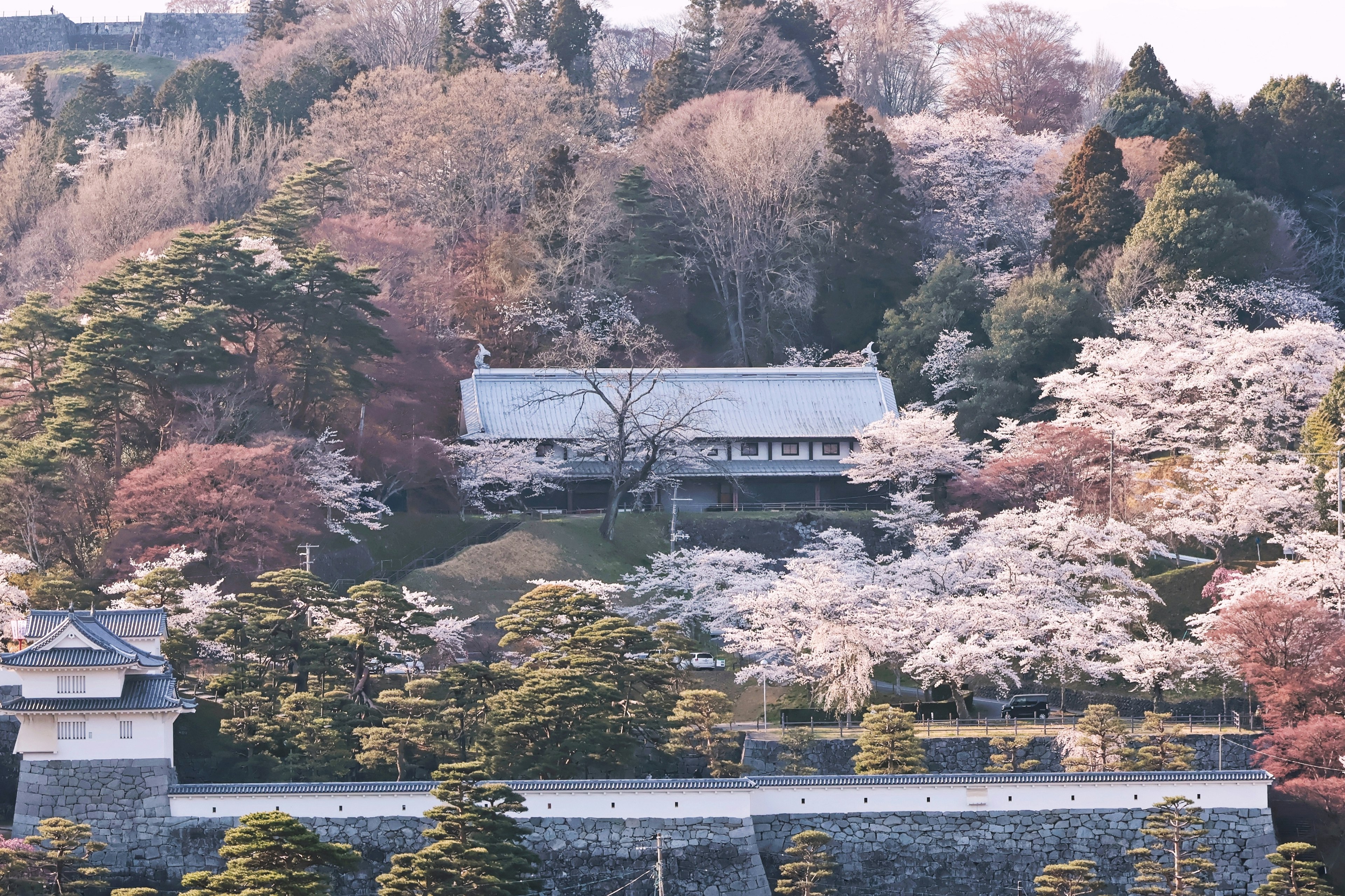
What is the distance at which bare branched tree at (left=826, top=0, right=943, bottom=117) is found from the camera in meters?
81.1

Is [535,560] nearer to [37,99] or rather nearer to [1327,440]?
[1327,440]

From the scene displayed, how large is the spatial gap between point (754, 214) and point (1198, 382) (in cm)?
1620

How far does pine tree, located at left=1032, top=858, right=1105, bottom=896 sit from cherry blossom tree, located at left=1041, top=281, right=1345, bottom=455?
18038 mm

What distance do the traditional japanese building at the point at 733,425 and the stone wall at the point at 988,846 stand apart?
62.7ft

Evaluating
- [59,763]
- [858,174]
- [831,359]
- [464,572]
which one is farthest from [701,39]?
[59,763]

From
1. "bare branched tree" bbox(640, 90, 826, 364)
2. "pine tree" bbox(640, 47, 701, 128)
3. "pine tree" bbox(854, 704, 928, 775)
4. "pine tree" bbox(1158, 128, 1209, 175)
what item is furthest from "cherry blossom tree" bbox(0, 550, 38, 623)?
"pine tree" bbox(1158, 128, 1209, 175)

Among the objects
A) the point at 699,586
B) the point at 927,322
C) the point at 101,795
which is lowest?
the point at 101,795

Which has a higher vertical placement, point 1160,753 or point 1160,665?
point 1160,665

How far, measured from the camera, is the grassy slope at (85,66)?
88.0m

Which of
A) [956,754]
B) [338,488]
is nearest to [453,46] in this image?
[338,488]

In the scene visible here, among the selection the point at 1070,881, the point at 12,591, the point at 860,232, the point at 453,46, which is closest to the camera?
the point at 1070,881

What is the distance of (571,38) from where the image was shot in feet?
251

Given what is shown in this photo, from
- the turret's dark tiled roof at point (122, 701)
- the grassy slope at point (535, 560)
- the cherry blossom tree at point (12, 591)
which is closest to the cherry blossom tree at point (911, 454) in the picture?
the grassy slope at point (535, 560)

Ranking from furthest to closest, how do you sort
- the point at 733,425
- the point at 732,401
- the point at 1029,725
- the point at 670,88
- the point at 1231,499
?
1. the point at 670,88
2. the point at 732,401
3. the point at 733,425
4. the point at 1231,499
5. the point at 1029,725
